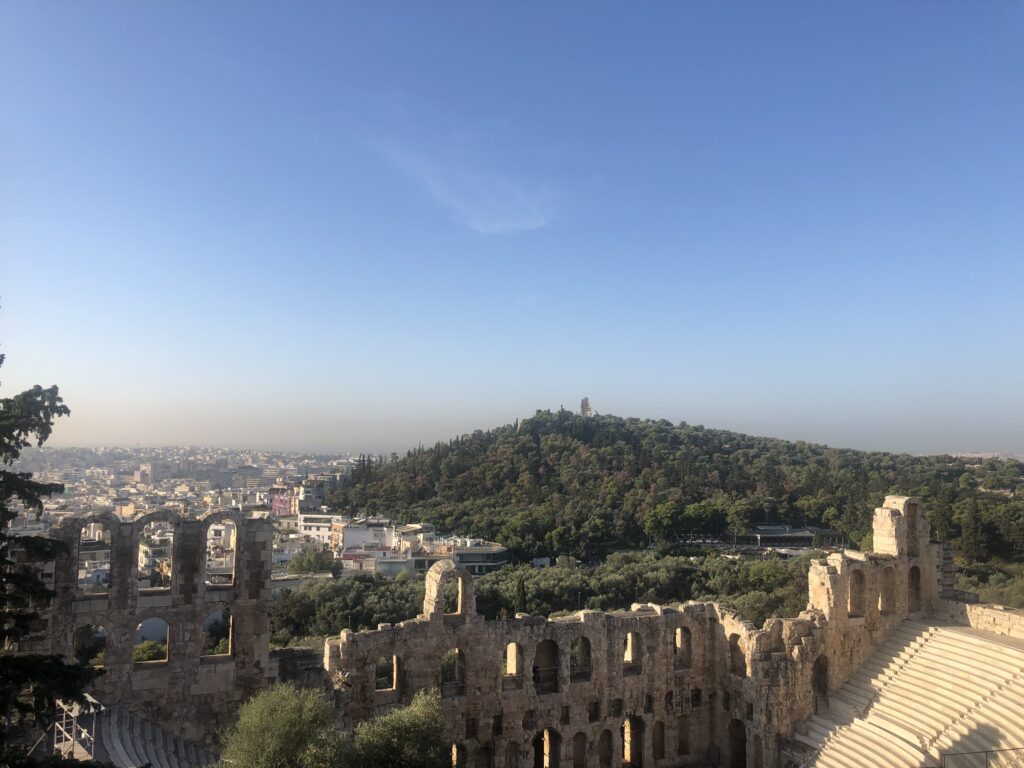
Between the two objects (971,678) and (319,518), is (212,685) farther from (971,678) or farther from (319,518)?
(319,518)

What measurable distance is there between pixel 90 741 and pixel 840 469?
89000mm

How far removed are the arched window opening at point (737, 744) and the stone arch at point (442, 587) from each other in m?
10.3

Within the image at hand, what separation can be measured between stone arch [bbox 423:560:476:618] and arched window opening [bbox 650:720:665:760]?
817cm

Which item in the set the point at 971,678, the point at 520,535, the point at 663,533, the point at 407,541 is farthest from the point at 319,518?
the point at 971,678

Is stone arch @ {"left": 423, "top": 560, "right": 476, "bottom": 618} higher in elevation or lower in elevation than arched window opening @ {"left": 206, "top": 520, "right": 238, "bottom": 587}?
higher

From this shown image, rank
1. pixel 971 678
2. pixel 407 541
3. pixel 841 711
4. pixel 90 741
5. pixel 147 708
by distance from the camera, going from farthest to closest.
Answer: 1. pixel 407 541
2. pixel 841 711
3. pixel 971 678
4. pixel 147 708
5. pixel 90 741

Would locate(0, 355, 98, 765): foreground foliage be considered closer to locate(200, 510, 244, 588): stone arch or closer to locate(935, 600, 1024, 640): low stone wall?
locate(200, 510, 244, 588): stone arch

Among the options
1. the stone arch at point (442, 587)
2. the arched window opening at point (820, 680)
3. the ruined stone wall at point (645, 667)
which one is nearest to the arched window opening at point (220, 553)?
the ruined stone wall at point (645, 667)

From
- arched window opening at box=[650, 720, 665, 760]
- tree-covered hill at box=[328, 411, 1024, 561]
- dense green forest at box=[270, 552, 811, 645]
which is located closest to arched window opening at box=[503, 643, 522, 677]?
arched window opening at box=[650, 720, 665, 760]

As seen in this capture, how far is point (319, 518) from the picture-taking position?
89562 mm

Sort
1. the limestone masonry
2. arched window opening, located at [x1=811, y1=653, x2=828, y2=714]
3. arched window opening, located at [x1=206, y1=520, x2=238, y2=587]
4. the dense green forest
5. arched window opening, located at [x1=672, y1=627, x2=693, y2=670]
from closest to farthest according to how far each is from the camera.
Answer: the limestone masonry
arched window opening, located at [x1=811, y1=653, x2=828, y2=714]
arched window opening, located at [x1=672, y1=627, x2=693, y2=670]
the dense green forest
arched window opening, located at [x1=206, y1=520, x2=238, y2=587]

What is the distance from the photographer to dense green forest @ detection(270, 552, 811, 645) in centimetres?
3744

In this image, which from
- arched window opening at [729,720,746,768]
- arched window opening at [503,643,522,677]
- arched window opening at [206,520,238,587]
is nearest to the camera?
arched window opening at [503,643,522,677]

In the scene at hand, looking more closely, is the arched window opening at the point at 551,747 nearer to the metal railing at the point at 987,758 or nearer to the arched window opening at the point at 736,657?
the arched window opening at the point at 736,657
